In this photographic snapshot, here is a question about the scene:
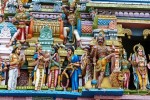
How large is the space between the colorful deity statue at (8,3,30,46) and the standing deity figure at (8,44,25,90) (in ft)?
2.73

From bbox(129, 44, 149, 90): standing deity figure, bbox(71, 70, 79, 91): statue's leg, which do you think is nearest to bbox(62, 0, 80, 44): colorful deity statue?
bbox(71, 70, 79, 91): statue's leg

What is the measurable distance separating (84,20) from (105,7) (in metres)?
0.98

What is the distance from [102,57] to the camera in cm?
1480

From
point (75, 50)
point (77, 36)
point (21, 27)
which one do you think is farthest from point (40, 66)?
point (21, 27)

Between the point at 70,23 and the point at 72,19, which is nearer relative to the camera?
the point at 72,19

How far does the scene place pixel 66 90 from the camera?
583 inches

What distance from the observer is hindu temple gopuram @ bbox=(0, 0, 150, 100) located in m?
14.5

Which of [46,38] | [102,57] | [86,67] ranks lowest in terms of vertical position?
[86,67]

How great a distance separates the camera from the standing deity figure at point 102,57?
1457 cm

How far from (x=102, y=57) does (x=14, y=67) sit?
2838 mm

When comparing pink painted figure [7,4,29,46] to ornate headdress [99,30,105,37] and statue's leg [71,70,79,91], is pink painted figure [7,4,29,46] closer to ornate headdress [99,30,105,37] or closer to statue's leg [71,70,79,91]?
statue's leg [71,70,79,91]

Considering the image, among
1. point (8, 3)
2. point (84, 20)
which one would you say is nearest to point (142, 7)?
point (84, 20)

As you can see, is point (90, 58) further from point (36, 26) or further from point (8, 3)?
point (8, 3)

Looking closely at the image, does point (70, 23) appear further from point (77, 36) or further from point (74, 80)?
point (74, 80)
